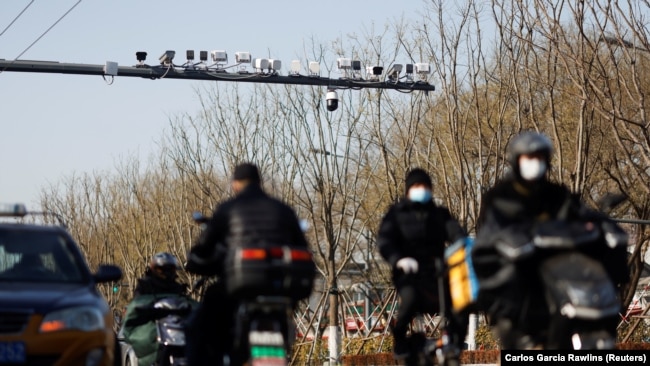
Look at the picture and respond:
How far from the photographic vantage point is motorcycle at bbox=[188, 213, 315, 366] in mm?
8734

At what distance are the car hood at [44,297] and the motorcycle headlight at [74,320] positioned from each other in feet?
0.16

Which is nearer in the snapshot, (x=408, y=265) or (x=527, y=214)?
(x=527, y=214)

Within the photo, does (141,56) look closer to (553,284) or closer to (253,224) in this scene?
(253,224)

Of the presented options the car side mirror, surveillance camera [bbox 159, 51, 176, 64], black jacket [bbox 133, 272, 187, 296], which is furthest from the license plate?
surveillance camera [bbox 159, 51, 176, 64]

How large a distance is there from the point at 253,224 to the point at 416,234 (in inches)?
98.2

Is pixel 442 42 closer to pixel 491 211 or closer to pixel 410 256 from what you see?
pixel 410 256

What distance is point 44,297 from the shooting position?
32.0ft

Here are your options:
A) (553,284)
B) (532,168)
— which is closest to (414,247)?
(532,168)

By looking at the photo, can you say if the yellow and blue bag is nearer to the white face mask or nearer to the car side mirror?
the white face mask

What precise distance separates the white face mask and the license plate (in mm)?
3614

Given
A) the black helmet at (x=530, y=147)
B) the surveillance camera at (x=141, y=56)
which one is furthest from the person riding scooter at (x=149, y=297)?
the surveillance camera at (x=141, y=56)

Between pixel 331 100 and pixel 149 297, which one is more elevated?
pixel 331 100

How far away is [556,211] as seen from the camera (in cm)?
905

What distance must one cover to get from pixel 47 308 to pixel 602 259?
151 inches
